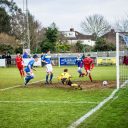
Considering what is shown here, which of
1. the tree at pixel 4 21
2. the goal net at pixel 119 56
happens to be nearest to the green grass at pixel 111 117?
the goal net at pixel 119 56

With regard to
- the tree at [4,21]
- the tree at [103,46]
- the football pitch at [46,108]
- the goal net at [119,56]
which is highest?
the tree at [4,21]

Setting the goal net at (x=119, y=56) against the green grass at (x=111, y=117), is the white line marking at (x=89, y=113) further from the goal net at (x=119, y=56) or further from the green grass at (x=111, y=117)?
the goal net at (x=119, y=56)

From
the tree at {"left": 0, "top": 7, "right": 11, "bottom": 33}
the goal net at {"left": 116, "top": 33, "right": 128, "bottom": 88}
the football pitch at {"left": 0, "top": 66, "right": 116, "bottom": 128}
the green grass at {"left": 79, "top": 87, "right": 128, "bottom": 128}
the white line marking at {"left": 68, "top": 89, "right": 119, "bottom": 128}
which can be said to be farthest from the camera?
the tree at {"left": 0, "top": 7, "right": 11, "bottom": 33}

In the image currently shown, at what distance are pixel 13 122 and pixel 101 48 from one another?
208 ft

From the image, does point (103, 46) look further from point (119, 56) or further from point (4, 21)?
point (119, 56)

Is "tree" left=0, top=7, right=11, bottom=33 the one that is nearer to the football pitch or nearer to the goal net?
the goal net

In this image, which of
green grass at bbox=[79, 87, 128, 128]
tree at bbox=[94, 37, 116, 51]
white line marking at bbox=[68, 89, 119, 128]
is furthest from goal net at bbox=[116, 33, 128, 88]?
tree at bbox=[94, 37, 116, 51]

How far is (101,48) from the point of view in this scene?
2874 inches

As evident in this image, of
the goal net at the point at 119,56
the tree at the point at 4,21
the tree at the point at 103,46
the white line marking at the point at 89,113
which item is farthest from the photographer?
the tree at the point at 4,21

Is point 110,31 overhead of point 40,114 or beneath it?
overhead

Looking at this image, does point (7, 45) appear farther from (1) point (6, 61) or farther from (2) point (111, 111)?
(2) point (111, 111)

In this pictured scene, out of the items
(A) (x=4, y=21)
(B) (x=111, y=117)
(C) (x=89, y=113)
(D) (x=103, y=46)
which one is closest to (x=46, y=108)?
(C) (x=89, y=113)

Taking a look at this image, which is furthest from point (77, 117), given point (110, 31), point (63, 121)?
point (110, 31)

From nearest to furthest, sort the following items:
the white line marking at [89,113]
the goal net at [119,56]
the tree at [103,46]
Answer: the white line marking at [89,113]
the goal net at [119,56]
the tree at [103,46]
